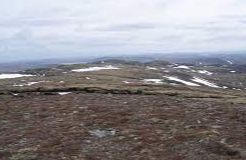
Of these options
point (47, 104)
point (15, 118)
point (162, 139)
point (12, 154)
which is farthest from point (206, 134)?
point (47, 104)

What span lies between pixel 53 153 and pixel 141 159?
142 inches

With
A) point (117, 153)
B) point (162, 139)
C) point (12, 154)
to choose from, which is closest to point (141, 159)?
point (117, 153)

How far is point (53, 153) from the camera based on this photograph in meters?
18.8

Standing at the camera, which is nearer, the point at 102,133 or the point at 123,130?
the point at 102,133

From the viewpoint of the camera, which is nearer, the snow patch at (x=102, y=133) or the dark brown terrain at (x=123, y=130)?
the dark brown terrain at (x=123, y=130)

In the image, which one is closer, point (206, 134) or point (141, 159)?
point (141, 159)

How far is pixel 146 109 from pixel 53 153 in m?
8.55

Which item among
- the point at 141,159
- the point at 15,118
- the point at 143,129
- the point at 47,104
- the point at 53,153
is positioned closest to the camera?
the point at 141,159

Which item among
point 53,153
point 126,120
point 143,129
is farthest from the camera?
point 126,120

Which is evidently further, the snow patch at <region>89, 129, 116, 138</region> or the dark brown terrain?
the snow patch at <region>89, 129, 116, 138</region>

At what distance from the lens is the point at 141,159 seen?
17.6m

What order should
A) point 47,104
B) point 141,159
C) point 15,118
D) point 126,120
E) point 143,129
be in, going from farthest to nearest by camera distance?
point 47,104 < point 15,118 < point 126,120 < point 143,129 < point 141,159

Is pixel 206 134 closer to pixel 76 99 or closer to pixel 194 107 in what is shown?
pixel 194 107

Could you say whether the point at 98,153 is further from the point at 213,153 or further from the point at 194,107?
the point at 194,107
